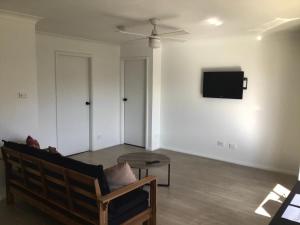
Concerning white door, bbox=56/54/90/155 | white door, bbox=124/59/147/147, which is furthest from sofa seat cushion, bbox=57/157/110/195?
white door, bbox=124/59/147/147

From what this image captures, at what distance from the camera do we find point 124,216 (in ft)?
8.03

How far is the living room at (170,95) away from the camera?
328 cm

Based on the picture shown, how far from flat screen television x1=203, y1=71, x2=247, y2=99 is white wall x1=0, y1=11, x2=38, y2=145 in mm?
3138

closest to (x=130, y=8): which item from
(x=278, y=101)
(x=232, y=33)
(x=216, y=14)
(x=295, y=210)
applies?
(x=216, y=14)

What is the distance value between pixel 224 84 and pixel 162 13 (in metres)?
2.21

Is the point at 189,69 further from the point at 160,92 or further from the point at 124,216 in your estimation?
the point at 124,216

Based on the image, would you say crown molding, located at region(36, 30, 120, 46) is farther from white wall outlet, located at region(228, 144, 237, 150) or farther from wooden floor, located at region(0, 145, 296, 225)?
white wall outlet, located at region(228, 144, 237, 150)

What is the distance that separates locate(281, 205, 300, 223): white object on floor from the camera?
1.41 metres

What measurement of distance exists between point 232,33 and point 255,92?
3.67 ft

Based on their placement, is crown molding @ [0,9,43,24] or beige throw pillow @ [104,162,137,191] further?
crown molding @ [0,9,43,24]

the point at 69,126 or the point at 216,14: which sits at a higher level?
the point at 216,14

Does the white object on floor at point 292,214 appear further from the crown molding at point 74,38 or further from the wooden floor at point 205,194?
the crown molding at point 74,38

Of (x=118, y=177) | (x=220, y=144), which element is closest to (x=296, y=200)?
(x=118, y=177)

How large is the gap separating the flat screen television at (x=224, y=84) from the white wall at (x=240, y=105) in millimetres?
133
